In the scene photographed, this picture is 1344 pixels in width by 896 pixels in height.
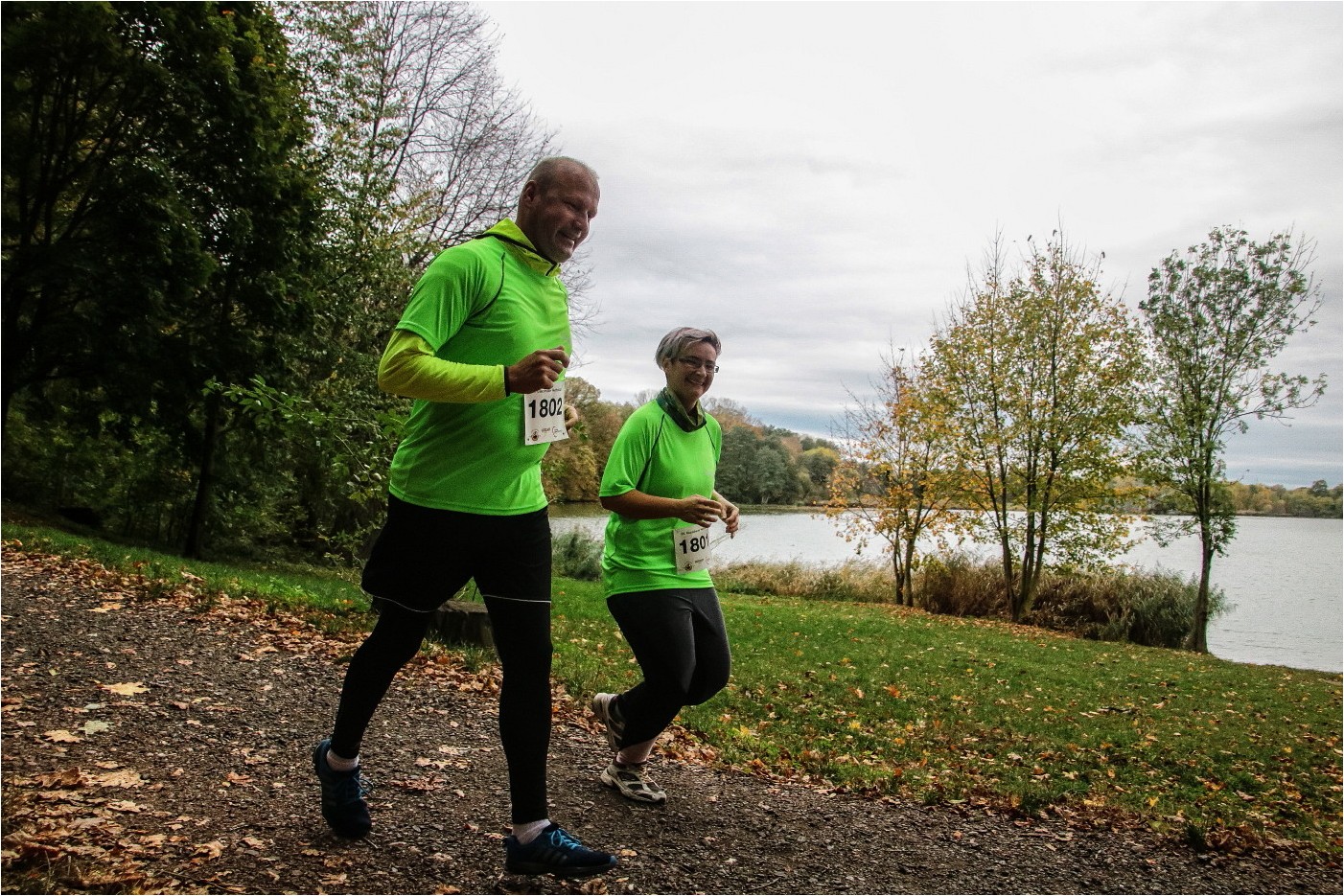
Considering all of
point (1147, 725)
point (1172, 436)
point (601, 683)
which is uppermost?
point (1172, 436)

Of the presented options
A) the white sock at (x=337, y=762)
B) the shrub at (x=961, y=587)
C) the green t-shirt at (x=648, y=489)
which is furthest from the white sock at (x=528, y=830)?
the shrub at (x=961, y=587)

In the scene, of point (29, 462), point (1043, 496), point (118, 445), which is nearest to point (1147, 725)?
point (1043, 496)

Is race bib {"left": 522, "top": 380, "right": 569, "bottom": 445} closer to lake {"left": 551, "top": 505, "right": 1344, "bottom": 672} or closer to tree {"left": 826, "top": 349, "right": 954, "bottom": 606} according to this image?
lake {"left": 551, "top": 505, "right": 1344, "bottom": 672}

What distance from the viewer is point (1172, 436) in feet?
69.1

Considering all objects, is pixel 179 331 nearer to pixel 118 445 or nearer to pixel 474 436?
pixel 118 445

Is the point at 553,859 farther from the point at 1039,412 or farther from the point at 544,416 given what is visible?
the point at 1039,412

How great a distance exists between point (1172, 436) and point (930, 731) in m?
17.2

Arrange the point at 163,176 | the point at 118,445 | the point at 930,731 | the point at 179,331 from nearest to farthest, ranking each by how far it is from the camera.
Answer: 1. the point at 930,731
2. the point at 163,176
3. the point at 179,331
4. the point at 118,445

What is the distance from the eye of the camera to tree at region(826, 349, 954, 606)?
77.8 feet

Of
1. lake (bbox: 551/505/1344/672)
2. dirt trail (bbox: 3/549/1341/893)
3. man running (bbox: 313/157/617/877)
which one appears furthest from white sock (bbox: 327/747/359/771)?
lake (bbox: 551/505/1344/672)

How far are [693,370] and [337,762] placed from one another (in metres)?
2.05

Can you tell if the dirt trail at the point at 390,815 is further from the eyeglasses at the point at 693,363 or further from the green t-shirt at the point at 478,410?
the eyeglasses at the point at 693,363

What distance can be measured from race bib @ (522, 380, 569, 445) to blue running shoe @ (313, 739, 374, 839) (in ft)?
4.08

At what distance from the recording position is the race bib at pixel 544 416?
2.70 m
